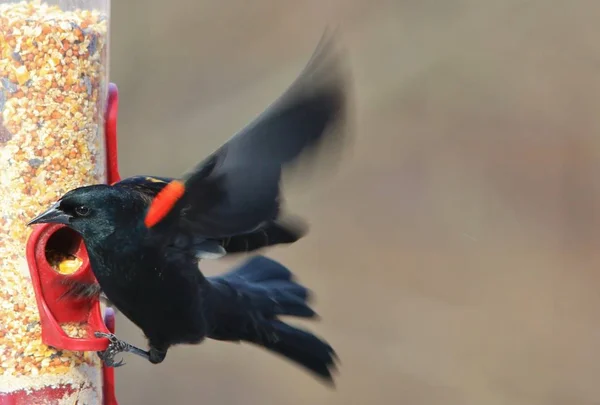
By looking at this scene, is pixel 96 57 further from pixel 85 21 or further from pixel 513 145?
pixel 513 145

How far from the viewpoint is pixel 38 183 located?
2.49 metres

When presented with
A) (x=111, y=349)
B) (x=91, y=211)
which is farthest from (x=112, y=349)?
(x=91, y=211)

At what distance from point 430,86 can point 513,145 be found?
0.71 metres

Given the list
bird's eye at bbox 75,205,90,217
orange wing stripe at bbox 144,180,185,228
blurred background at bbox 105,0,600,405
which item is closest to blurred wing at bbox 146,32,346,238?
orange wing stripe at bbox 144,180,185,228

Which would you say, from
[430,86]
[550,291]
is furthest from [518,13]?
[550,291]

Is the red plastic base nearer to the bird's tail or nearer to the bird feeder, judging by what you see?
the bird feeder

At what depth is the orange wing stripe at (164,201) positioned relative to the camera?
242cm

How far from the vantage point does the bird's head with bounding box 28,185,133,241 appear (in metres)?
2.38

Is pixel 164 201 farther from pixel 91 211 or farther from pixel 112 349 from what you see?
pixel 112 349

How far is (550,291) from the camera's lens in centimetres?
617

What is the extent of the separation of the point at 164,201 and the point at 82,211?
0.69ft

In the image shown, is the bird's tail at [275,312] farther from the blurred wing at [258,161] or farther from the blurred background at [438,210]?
the blurred background at [438,210]

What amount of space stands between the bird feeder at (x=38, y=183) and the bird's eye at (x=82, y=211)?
138mm

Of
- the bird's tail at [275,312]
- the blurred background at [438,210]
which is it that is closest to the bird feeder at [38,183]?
the bird's tail at [275,312]
